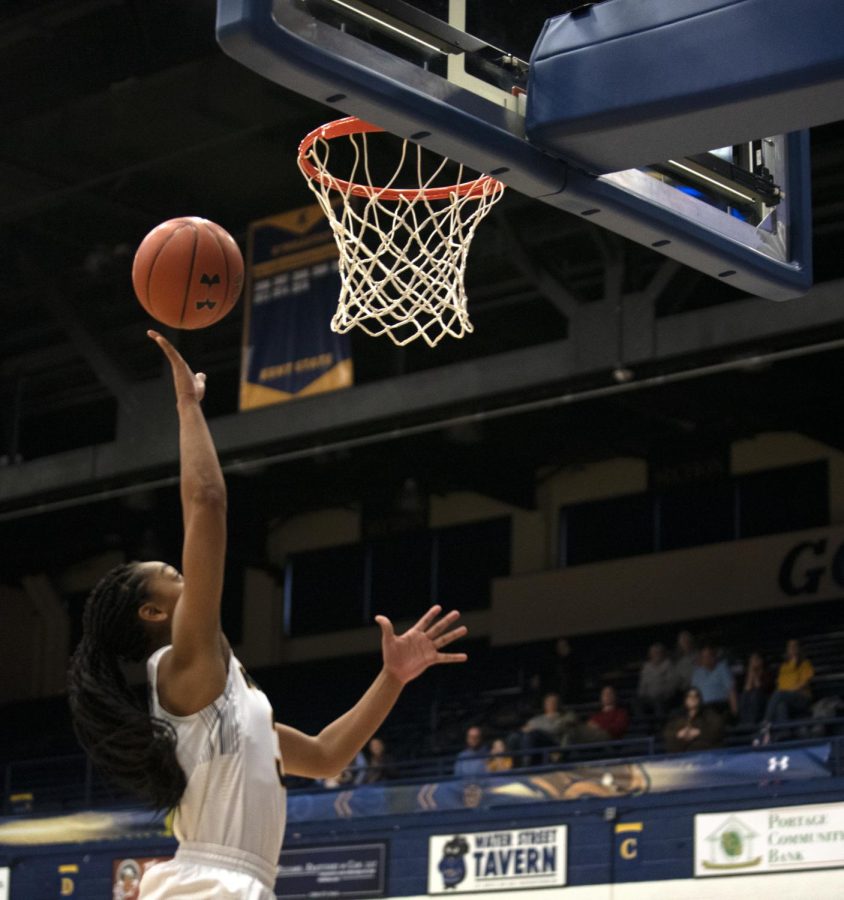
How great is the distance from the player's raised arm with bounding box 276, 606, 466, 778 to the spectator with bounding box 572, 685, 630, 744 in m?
10.9

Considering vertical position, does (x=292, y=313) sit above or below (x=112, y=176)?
below

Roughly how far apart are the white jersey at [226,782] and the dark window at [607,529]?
51.2ft

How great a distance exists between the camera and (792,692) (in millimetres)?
13695

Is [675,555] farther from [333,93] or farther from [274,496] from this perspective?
[333,93]

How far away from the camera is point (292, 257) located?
543 inches

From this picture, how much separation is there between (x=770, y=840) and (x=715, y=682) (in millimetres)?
3010

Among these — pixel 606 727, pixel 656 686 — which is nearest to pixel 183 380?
pixel 606 727

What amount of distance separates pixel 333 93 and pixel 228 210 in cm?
1106

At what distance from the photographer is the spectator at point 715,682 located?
14391 mm

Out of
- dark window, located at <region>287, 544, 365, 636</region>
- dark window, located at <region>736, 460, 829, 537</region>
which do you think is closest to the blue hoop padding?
dark window, located at <region>736, 460, 829, 537</region>

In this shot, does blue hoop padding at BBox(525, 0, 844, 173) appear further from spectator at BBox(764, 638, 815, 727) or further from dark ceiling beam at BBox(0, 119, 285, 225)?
spectator at BBox(764, 638, 815, 727)

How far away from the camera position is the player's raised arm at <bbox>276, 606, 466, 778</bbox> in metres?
3.57

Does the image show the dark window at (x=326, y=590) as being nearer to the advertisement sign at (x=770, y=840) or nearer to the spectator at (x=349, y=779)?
the spectator at (x=349, y=779)

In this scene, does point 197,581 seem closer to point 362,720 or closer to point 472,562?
point 362,720
